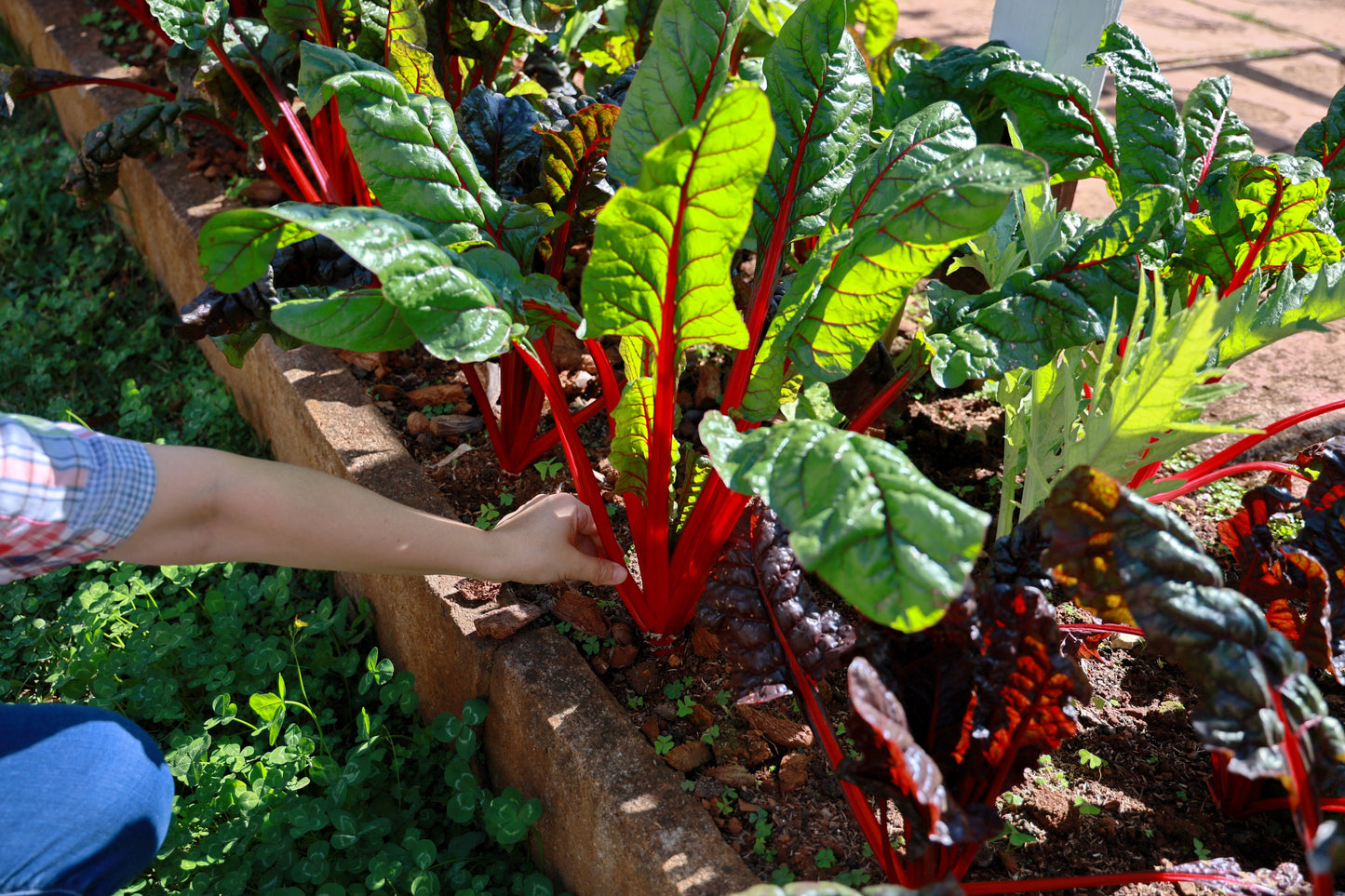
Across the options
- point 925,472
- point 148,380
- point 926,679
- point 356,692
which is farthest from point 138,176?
point 926,679

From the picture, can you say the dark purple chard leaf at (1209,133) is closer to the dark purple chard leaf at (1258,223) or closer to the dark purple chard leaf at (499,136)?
the dark purple chard leaf at (1258,223)

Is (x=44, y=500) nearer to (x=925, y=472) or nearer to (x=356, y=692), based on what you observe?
(x=356, y=692)

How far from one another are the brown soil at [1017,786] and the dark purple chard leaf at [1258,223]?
0.52 m

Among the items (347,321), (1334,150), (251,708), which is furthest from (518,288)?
(1334,150)

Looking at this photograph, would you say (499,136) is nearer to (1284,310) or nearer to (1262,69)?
(1284,310)

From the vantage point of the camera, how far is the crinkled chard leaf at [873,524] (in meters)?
0.91

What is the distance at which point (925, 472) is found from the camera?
1979mm

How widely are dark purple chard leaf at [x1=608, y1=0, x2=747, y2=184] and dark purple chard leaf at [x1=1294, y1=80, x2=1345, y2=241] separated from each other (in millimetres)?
1050

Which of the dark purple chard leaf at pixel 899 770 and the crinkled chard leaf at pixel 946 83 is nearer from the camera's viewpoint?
the dark purple chard leaf at pixel 899 770

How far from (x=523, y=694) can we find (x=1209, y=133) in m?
1.51

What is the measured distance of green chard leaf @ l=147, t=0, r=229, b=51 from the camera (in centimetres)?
194

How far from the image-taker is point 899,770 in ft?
3.51

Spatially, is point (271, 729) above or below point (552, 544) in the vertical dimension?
below

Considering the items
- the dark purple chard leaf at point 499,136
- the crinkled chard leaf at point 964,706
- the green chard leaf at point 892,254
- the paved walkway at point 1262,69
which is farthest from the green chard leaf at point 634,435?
the paved walkway at point 1262,69
